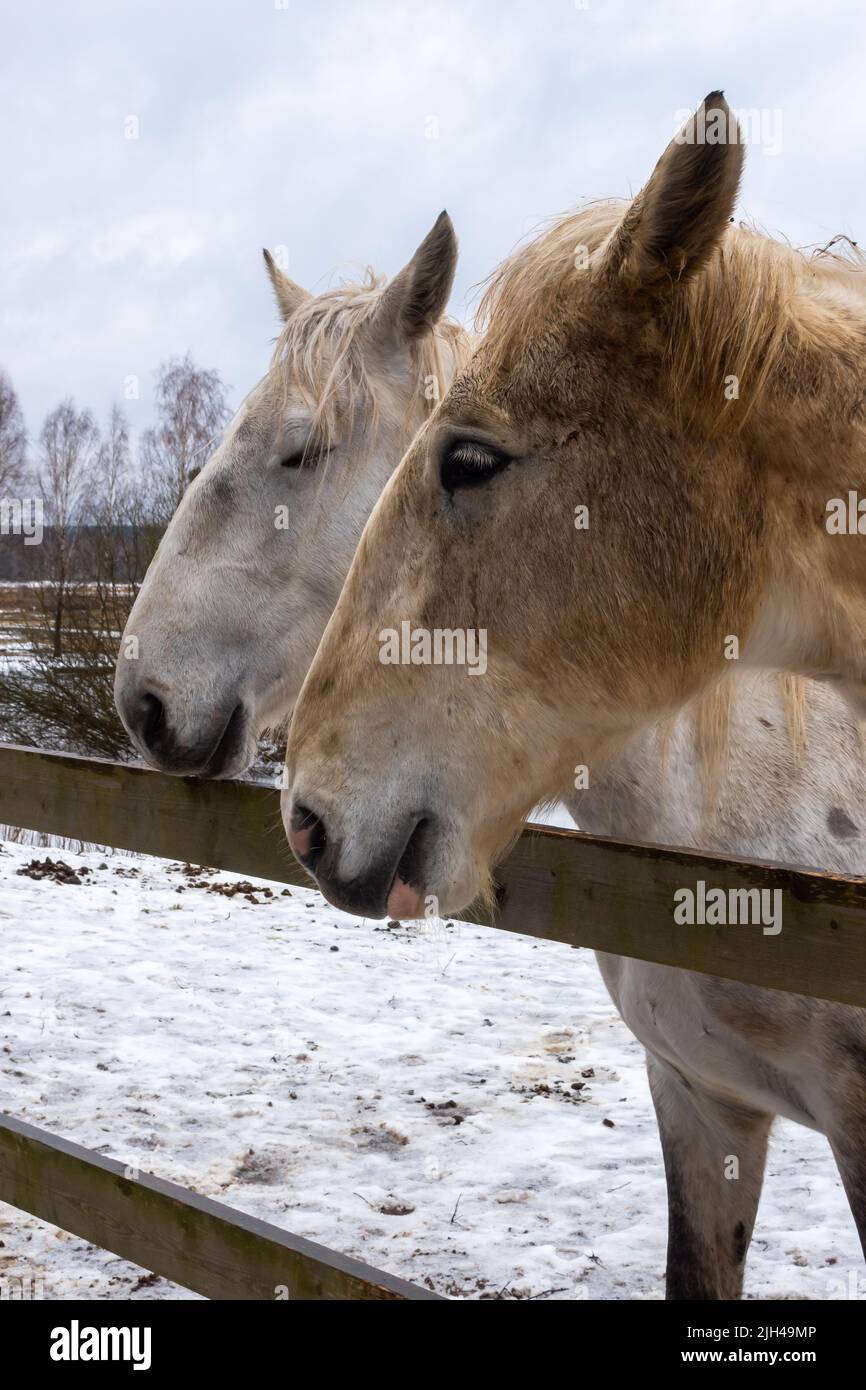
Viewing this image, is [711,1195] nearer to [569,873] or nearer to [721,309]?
[569,873]

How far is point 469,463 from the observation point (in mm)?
1631

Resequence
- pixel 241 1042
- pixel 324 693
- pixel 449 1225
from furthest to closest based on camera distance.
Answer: pixel 241 1042 < pixel 449 1225 < pixel 324 693

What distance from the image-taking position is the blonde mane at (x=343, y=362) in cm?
285

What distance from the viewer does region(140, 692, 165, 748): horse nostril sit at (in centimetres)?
263

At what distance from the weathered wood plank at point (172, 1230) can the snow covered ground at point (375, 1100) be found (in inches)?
25.1

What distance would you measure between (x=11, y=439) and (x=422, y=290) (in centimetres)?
4234

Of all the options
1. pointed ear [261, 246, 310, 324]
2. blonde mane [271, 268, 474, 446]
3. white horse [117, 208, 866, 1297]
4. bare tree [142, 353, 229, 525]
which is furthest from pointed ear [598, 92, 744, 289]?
bare tree [142, 353, 229, 525]

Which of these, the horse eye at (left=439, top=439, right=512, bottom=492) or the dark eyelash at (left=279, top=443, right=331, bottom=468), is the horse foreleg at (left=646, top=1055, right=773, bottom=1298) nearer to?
the horse eye at (left=439, top=439, right=512, bottom=492)

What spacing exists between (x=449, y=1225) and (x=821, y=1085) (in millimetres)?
1948

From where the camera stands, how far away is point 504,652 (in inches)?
63.7
